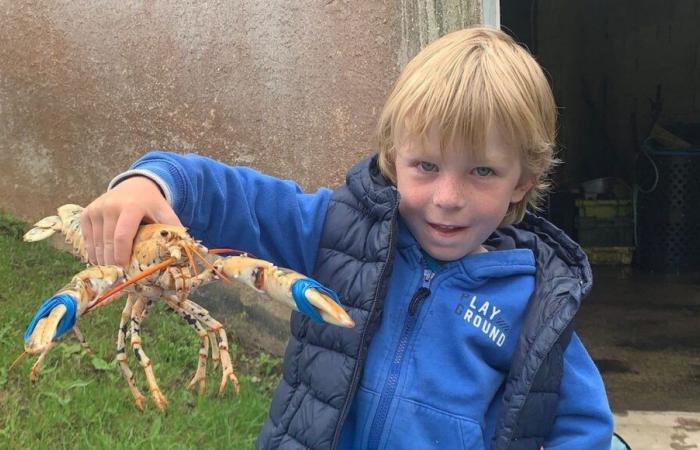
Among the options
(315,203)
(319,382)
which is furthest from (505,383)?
(315,203)

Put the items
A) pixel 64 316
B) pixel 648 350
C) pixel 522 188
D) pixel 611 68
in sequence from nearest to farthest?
pixel 64 316 → pixel 522 188 → pixel 648 350 → pixel 611 68

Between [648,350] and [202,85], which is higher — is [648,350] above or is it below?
below

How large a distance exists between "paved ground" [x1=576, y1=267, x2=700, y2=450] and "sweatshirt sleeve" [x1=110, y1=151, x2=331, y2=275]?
280 centimetres

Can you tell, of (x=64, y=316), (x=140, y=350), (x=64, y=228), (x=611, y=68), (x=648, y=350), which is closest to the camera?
(x=64, y=316)

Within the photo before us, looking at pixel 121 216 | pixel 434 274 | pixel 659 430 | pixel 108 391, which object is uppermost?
pixel 121 216

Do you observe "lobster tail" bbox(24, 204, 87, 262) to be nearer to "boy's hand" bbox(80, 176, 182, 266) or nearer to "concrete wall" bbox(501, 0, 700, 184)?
"boy's hand" bbox(80, 176, 182, 266)

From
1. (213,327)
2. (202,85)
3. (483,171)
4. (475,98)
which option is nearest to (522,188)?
(483,171)

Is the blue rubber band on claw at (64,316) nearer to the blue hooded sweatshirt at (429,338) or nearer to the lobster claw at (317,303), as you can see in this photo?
the lobster claw at (317,303)

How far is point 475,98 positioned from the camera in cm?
171

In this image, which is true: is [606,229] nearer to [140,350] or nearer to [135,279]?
[140,350]

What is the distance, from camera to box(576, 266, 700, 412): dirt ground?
4.84m

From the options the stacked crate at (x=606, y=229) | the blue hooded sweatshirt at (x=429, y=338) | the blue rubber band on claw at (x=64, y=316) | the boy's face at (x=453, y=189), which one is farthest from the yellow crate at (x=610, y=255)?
the blue rubber band on claw at (x=64, y=316)

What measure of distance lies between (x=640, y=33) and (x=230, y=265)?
9609 mm

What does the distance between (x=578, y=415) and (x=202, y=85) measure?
283 cm
